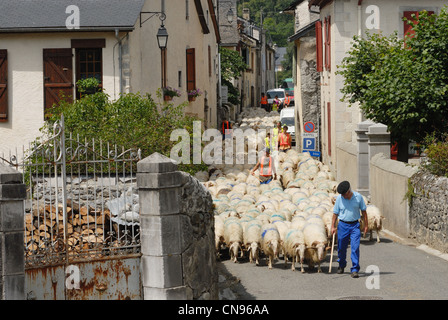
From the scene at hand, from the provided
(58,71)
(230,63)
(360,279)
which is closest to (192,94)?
(58,71)

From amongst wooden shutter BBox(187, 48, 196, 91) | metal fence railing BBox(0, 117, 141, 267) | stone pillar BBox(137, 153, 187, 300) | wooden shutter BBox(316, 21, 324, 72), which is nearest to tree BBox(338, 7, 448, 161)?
wooden shutter BBox(316, 21, 324, 72)

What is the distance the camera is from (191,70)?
2858cm

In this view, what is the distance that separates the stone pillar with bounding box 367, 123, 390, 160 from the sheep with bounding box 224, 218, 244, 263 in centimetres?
574

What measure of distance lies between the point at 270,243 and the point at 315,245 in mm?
833

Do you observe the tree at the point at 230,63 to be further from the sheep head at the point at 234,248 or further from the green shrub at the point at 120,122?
the sheep head at the point at 234,248

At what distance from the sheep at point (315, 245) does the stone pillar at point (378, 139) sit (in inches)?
236

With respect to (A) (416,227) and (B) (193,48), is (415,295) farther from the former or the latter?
(B) (193,48)

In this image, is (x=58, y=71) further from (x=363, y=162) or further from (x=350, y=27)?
(x=350, y=27)

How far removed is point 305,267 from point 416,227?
10.3 feet

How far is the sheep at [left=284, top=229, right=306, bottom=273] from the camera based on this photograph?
12789 mm

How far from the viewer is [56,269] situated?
353 inches

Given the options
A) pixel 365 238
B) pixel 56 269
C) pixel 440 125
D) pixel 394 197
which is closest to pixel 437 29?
pixel 440 125

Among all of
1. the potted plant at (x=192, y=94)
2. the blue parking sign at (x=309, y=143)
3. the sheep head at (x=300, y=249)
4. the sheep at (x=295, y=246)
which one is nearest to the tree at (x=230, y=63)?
the potted plant at (x=192, y=94)

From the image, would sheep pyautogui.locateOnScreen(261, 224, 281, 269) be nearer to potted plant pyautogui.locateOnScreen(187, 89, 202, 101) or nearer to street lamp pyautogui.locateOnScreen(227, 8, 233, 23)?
potted plant pyautogui.locateOnScreen(187, 89, 202, 101)
